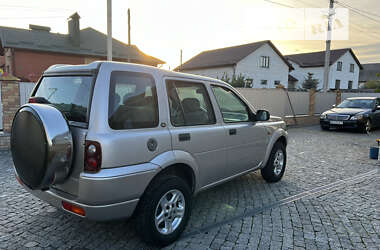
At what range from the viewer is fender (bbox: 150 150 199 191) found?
2.70 meters

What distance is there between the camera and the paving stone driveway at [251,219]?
3025 mm

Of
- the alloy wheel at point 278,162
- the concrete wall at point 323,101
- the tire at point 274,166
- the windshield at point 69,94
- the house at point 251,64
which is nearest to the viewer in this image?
the windshield at point 69,94

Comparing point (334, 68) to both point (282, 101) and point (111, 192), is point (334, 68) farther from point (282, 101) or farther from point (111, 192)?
point (111, 192)

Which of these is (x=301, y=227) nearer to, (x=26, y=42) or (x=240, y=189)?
(x=240, y=189)

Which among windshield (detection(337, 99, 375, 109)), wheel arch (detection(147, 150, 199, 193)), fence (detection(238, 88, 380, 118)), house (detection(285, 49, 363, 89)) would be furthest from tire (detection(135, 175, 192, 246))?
house (detection(285, 49, 363, 89))

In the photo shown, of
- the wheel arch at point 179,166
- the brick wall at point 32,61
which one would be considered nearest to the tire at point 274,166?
the wheel arch at point 179,166

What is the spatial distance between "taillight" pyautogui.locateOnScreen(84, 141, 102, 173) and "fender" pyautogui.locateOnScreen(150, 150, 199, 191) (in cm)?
52

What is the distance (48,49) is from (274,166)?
21.6 meters

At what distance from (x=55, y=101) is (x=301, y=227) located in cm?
323

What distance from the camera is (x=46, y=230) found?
10.5 feet

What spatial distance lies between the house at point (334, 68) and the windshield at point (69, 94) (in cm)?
4102

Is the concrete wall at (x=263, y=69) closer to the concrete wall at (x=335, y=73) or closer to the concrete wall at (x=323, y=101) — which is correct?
the concrete wall at (x=335, y=73)

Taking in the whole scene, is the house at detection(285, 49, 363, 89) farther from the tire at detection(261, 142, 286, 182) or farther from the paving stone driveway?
the paving stone driveway

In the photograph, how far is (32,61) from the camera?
21.3 metres
